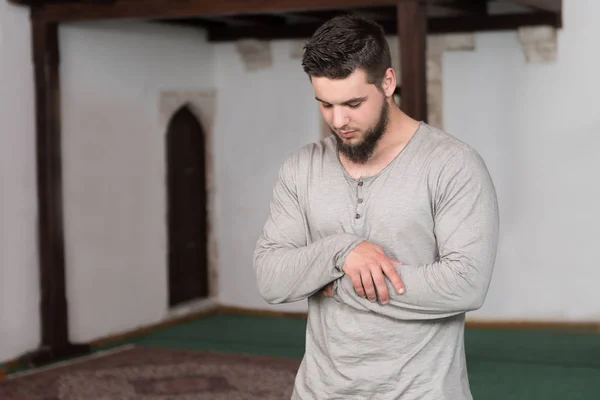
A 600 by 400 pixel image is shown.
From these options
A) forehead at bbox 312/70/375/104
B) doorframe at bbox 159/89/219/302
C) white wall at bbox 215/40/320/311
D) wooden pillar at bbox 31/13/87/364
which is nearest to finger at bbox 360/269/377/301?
forehead at bbox 312/70/375/104

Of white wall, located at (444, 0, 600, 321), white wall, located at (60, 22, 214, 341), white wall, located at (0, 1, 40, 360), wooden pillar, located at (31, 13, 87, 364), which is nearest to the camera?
white wall, located at (0, 1, 40, 360)

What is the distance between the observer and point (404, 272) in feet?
6.60

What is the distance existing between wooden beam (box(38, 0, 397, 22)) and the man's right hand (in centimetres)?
440

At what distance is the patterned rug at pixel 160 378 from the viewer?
21.5ft

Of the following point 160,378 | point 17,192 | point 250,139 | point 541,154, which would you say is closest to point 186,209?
point 250,139

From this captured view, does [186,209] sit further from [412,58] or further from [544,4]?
[412,58]

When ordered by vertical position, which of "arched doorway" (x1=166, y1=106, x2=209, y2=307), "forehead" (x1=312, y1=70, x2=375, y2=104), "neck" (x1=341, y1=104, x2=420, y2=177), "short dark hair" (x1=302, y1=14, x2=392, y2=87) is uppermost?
"short dark hair" (x1=302, y1=14, x2=392, y2=87)

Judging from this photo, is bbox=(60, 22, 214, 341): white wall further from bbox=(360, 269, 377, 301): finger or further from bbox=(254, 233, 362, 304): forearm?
bbox=(360, 269, 377, 301): finger

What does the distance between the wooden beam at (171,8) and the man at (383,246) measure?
4.27 m

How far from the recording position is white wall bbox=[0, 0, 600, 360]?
773cm

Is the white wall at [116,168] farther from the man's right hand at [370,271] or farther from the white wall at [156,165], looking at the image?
the man's right hand at [370,271]

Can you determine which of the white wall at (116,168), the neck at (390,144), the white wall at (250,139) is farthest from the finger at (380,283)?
the white wall at (250,139)

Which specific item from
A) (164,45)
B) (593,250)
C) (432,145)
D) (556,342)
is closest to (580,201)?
(593,250)

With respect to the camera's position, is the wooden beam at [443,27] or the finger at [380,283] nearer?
the finger at [380,283]
